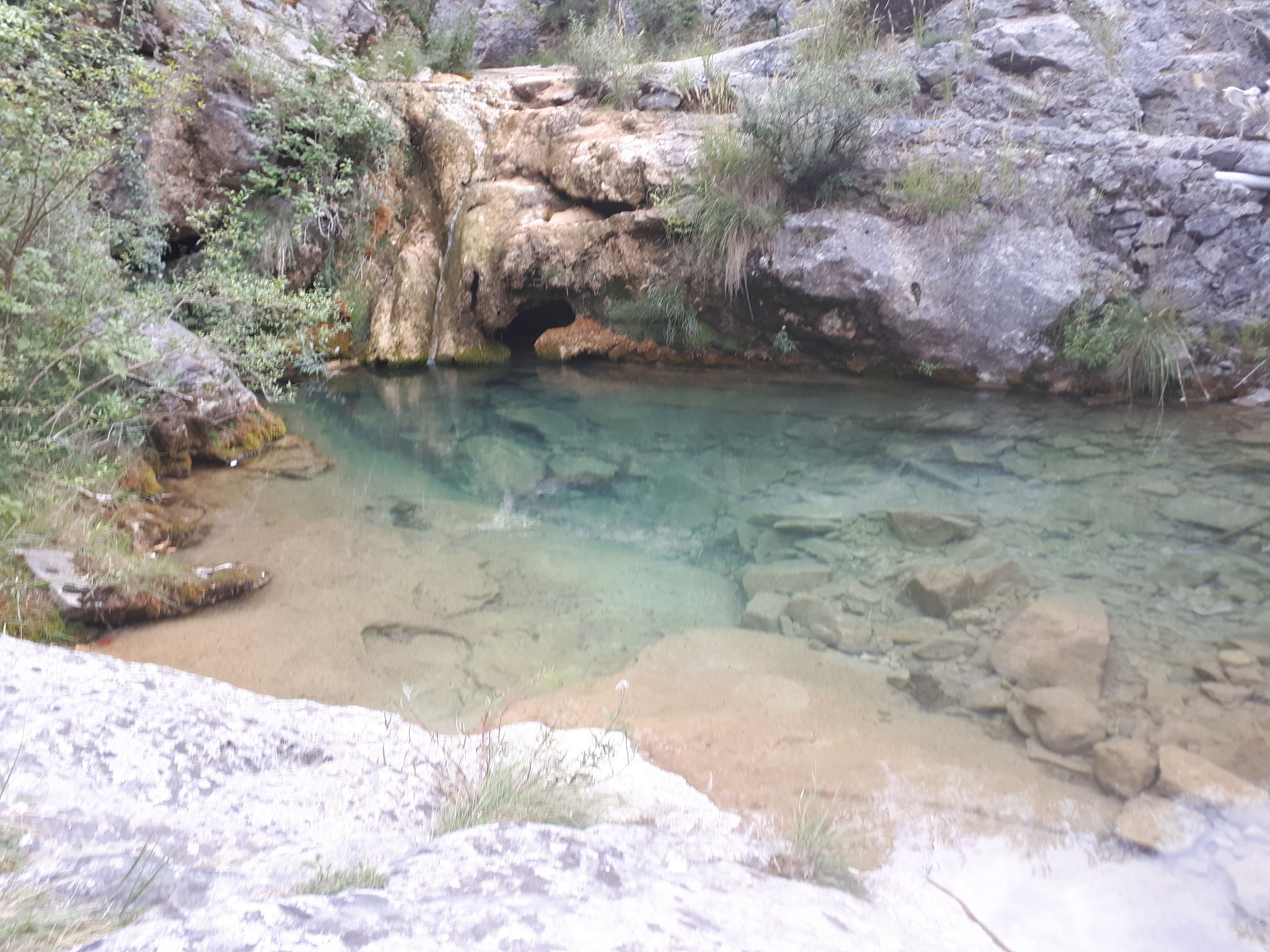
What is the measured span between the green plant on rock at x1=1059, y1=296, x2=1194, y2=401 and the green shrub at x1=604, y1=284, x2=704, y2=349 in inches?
142

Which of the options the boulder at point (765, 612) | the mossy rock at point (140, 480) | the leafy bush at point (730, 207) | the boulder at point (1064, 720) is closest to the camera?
the boulder at point (1064, 720)

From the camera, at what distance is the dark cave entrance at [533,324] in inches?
382

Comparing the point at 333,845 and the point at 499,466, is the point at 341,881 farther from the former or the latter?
the point at 499,466

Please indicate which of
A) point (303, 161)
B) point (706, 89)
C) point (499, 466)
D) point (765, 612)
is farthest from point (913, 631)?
point (303, 161)

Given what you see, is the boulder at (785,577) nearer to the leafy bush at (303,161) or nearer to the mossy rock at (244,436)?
the mossy rock at (244,436)

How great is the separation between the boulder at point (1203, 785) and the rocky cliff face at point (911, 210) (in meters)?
5.34

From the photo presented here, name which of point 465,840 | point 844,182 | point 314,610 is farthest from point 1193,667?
point 844,182

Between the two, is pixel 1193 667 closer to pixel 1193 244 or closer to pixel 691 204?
pixel 1193 244

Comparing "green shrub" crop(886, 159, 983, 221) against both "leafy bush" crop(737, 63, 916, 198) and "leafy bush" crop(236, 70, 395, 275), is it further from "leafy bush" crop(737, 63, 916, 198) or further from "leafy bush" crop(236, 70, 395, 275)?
"leafy bush" crop(236, 70, 395, 275)

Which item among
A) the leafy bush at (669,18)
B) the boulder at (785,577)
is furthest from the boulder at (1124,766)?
the leafy bush at (669,18)

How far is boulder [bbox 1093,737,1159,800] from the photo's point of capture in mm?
2648

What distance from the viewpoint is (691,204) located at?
7.99 m

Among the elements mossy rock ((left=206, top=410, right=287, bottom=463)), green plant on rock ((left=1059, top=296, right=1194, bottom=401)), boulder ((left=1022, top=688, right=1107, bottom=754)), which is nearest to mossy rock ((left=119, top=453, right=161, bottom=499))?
mossy rock ((left=206, top=410, right=287, bottom=463))

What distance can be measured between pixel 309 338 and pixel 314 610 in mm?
4496
